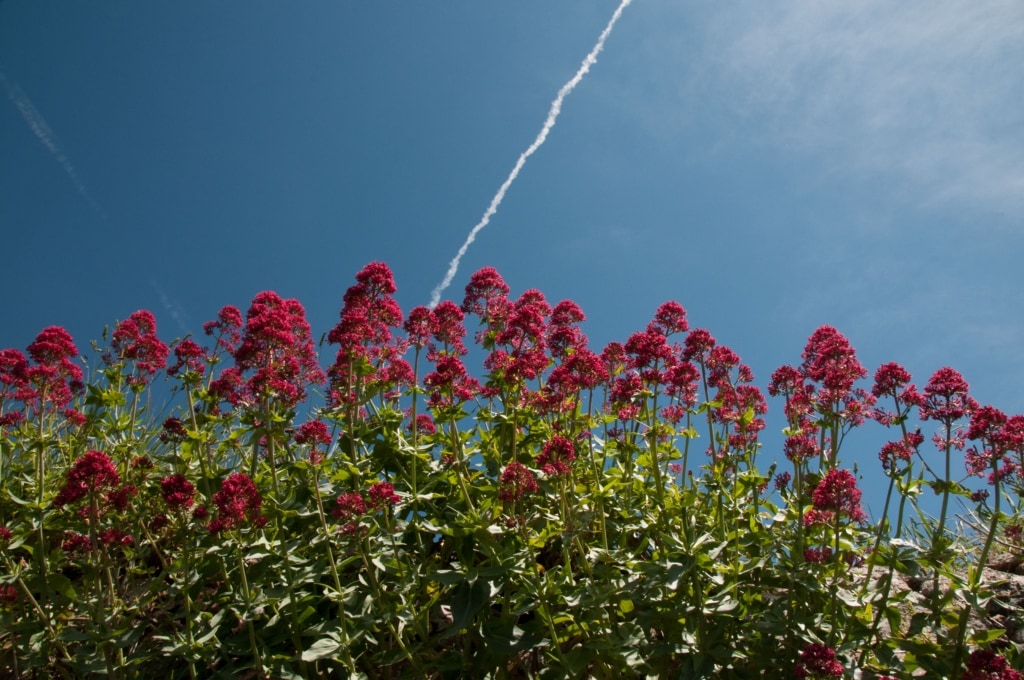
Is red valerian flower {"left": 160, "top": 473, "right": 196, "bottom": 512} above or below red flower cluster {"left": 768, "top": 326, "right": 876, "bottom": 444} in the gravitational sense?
below

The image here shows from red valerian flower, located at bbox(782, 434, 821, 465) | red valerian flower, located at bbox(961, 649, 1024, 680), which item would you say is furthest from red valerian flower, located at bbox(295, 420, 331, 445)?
red valerian flower, located at bbox(961, 649, 1024, 680)

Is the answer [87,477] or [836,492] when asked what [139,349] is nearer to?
[87,477]

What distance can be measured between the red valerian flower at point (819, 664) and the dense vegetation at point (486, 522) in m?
0.02

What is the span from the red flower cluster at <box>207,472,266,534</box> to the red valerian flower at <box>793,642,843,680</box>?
3.34 meters

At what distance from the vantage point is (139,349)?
247 inches

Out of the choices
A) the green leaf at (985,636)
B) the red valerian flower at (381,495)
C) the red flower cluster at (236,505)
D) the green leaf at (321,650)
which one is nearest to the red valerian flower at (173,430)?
the red flower cluster at (236,505)

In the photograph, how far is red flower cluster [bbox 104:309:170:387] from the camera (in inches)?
245

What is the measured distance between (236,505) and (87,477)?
107 centimetres

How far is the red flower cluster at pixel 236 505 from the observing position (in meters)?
4.38

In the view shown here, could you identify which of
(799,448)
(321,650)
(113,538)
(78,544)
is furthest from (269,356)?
(799,448)

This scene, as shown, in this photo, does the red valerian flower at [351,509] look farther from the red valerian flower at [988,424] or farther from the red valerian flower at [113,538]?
the red valerian flower at [988,424]

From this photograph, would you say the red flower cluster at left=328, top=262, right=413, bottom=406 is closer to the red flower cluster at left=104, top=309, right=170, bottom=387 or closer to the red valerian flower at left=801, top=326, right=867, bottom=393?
the red flower cluster at left=104, top=309, right=170, bottom=387

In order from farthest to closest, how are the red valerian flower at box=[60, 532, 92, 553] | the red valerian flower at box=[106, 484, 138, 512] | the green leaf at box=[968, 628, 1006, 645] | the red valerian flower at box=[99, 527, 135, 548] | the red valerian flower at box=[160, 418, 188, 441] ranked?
the red valerian flower at box=[160, 418, 188, 441] < the red valerian flower at box=[60, 532, 92, 553] < the red valerian flower at box=[99, 527, 135, 548] < the red valerian flower at box=[106, 484, 138, 512] < the green leaf at box=[968, 628, 1006, 645]

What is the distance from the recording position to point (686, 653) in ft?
15.2
